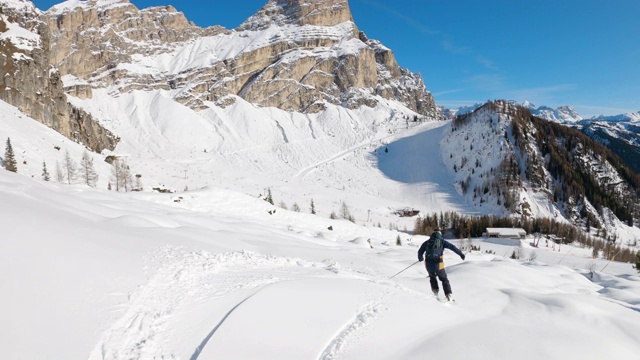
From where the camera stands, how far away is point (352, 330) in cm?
630

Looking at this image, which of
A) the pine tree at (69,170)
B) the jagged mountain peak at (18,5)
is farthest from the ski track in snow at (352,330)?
the jagged mountain peak at (18,5)

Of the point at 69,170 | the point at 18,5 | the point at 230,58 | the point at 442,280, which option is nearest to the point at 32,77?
the point at 18,5

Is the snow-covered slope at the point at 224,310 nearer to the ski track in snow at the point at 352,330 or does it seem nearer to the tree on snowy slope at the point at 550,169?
the ski track in snow at the point at 352,330

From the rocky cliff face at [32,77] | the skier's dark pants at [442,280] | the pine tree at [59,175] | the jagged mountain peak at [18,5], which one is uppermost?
the jagged mountain peak at [18,5]

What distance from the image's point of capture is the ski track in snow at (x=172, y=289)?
5.34 meters

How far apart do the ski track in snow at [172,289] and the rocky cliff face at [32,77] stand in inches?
3290

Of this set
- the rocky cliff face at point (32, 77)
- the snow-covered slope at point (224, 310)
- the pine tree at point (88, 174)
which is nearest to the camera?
the snow-covered slope at point (224, 310)

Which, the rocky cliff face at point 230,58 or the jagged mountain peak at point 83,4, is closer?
the rocky cliff face at point 230,58

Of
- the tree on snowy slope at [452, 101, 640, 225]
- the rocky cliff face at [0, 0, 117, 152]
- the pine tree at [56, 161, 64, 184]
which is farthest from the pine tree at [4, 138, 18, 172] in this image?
the tree on snowy slope at [452, 101, 640, 225]

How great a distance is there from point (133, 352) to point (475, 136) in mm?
121491

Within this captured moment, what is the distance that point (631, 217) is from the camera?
99875 millimetres

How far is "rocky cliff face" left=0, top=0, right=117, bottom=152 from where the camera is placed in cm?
7119

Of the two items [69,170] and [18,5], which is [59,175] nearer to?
[69,170]

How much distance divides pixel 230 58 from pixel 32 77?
327 ft
